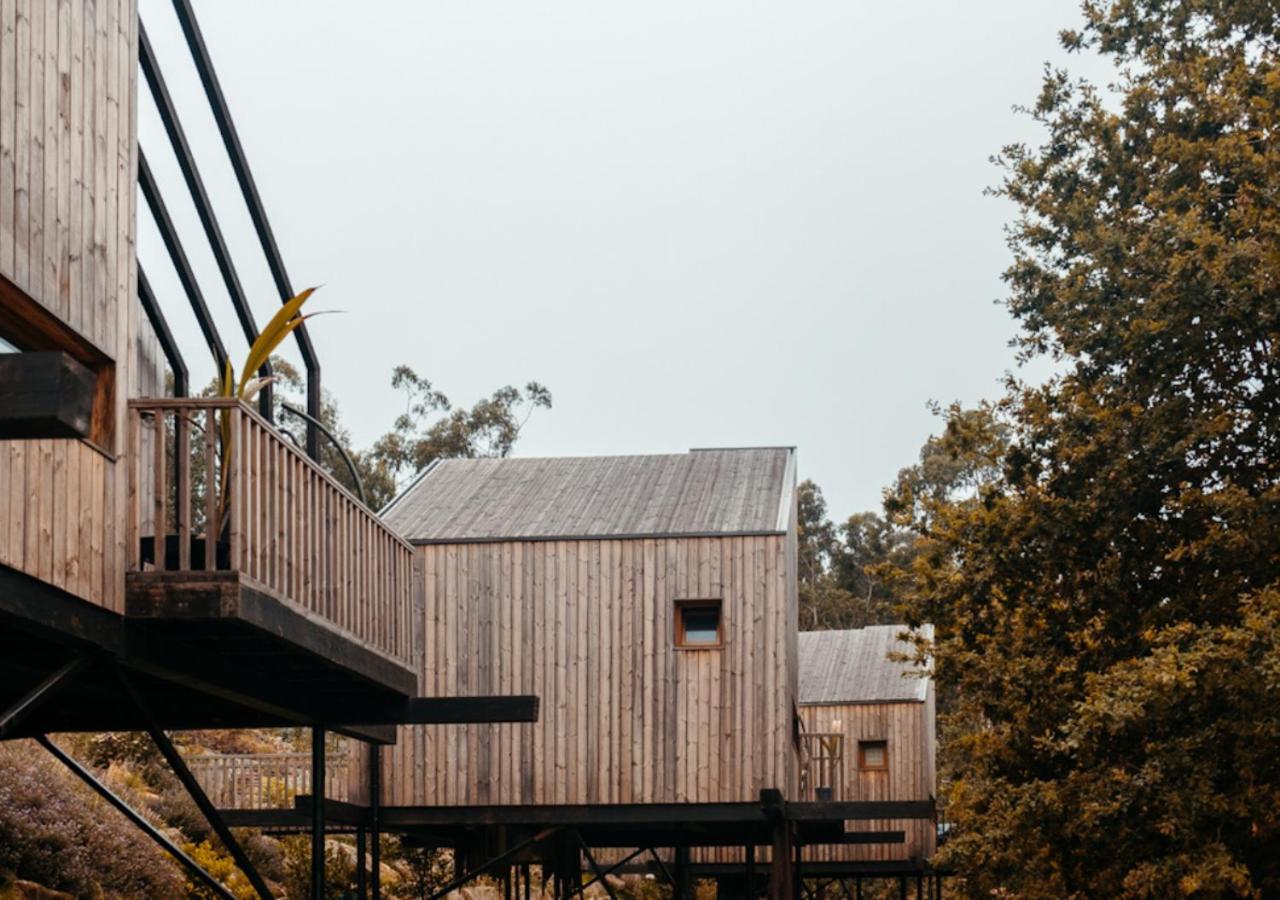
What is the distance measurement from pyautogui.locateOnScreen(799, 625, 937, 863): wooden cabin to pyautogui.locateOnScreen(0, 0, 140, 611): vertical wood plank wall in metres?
20.7

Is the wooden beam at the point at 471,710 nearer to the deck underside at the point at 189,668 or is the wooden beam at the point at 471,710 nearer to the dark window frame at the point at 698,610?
the deck underside at the point at 189,668

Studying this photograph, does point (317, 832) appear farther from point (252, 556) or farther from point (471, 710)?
point (252, 556)

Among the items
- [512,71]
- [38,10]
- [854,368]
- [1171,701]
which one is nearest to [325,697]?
[38,10]

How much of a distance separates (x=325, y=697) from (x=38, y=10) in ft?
19.7

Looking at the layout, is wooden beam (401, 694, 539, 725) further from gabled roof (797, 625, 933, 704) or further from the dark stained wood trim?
gabled roof (797, 625, 933, 704)

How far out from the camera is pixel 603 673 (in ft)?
66.2

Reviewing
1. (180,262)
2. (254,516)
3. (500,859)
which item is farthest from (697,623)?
(254,516)

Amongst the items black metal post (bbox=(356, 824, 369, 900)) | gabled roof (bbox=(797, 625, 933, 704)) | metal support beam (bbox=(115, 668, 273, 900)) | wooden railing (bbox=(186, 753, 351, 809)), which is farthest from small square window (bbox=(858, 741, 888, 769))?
metal support beam (bbox=(115, 668, 273, 900))

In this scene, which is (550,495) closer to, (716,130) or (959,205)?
(959,205)

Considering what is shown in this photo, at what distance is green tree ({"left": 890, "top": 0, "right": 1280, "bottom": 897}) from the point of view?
1603 cm

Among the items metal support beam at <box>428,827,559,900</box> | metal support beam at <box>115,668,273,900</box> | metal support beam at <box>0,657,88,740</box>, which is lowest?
metal support beam at <box>428,827,559,900</box>

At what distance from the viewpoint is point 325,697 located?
43.2 feet

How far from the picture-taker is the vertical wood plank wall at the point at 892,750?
3027cm

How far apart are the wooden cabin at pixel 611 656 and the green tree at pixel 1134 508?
6.45 feet
